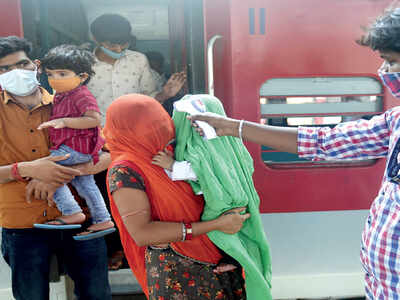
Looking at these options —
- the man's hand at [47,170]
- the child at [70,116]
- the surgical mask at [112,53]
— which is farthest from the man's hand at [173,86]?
the man's hand at [47,170]

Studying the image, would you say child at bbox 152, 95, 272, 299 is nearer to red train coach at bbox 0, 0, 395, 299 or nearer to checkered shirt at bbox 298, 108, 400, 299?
checkered shirt at bbox 298, 108, 400, 299

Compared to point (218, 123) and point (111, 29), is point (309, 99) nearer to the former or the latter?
point (218, 123)

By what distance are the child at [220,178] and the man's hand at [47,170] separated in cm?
79

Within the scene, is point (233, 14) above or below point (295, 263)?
above

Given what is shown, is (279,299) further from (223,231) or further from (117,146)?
(117,146)

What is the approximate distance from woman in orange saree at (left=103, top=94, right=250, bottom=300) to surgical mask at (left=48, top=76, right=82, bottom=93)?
662 millimetres

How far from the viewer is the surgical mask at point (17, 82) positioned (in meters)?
1.98

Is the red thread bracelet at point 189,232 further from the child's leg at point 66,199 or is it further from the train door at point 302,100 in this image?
the train door at point 302,100

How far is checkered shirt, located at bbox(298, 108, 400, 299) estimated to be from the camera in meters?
1.21

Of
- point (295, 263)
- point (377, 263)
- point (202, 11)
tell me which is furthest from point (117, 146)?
point (295, 263)

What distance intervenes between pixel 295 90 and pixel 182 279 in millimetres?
1395

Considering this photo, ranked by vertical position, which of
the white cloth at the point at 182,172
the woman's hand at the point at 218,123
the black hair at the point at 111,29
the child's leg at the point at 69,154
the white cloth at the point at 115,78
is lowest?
the child's leg at the point at 69,154

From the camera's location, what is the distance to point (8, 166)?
1.96m

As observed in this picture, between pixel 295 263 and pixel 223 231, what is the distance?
1.18 m
